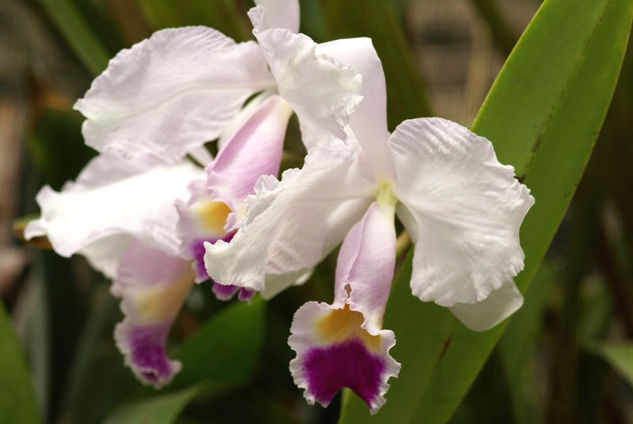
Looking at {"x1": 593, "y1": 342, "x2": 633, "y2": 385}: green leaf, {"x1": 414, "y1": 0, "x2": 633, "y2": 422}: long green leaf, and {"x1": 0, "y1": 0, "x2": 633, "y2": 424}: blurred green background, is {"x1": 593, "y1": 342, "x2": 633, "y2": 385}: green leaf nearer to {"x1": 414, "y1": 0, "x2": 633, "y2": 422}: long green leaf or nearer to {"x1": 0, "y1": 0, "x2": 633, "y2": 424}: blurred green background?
{"x1": 0, "y1": 0, "x2": 633, "y2": 424}: blurred green background

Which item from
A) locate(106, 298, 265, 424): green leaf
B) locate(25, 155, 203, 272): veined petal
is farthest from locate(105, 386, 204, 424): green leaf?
locate(25, 155, 203, 272): veined petal

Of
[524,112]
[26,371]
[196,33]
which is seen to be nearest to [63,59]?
[26,371]

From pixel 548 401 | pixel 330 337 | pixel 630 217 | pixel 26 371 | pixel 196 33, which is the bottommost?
pixel 548 401

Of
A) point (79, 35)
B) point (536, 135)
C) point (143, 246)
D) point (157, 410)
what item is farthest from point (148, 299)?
point (79, 35)

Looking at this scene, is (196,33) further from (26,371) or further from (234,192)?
(26,371)

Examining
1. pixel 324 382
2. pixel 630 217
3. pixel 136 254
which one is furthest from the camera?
pixel 630 217
